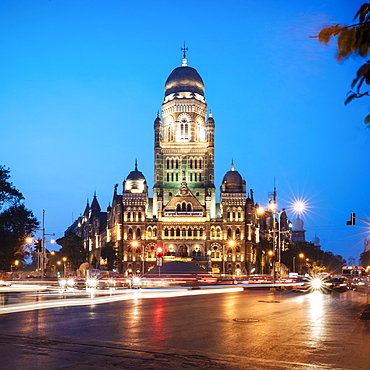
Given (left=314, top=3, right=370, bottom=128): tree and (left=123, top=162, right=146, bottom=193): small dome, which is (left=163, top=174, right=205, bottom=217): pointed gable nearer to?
(left=123, top=162, right=146, bottom=193): small dome

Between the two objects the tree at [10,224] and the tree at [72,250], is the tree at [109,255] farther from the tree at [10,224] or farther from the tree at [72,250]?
the tree at [10,224]

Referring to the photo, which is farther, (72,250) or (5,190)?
(72,250)

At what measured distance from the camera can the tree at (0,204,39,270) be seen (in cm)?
5103

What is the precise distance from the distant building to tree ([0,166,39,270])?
50.9m

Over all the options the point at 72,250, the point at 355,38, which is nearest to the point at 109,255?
the point at 72,250

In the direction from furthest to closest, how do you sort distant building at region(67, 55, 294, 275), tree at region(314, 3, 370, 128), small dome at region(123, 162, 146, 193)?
1. small dome at region(123, 162, 146, 193)
2. distant building at region(67, 55, 294, 275)
3. tree at region(314, 3, 370, 128)

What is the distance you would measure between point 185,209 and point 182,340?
95809mm

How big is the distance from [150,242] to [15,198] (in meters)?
56.6

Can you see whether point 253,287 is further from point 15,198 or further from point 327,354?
point 327,354

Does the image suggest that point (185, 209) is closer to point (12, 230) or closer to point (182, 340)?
point (12, 230)

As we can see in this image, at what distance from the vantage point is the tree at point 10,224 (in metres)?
51.2

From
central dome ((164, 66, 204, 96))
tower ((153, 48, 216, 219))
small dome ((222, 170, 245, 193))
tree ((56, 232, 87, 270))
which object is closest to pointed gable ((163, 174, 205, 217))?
tower ((153, 48, 216, 219))

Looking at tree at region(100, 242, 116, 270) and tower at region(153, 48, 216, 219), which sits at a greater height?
tower at region(153, 48, 216, 219)

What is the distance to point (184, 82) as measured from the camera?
12419cm
